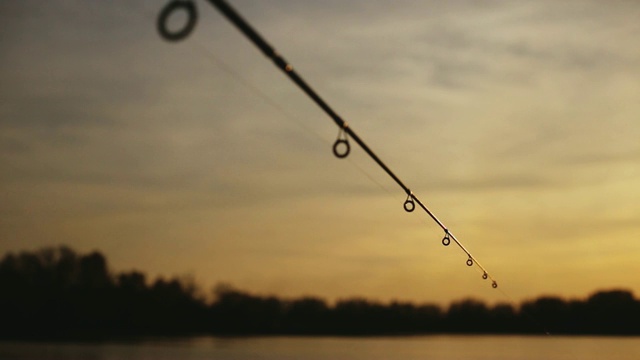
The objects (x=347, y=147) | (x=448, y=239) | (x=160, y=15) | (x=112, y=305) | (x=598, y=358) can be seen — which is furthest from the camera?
(x=112, y=305)

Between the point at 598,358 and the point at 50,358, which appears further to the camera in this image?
the point at 598,358

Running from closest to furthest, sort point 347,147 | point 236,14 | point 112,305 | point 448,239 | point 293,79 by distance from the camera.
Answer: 1. point 236,14
2. point 293,79
3. point 347,147
4. point 448,239
5. point 112,305

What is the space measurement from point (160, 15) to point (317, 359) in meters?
98.3

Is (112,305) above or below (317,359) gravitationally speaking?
above

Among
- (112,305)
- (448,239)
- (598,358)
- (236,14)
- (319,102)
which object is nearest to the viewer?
(236,14)

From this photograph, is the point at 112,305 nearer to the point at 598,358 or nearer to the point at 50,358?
the point at 50,358

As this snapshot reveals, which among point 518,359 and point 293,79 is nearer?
point 293,79

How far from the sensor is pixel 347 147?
564 cm

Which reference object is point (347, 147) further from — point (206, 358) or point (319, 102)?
point (206, 358)

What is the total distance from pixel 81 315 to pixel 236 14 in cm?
10940

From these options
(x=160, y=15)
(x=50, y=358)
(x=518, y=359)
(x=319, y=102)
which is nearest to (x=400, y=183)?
(x=319, y=102)

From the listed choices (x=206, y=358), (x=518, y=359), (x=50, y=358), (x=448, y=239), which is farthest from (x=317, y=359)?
(x=448, y=239)

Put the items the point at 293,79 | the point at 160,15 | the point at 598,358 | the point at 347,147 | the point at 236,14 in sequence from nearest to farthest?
the point at 236,14 < the point at 160,15 < the point at 293,79 < the point at 347,147 < the point at 598,358

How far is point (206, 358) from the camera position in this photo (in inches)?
4102
